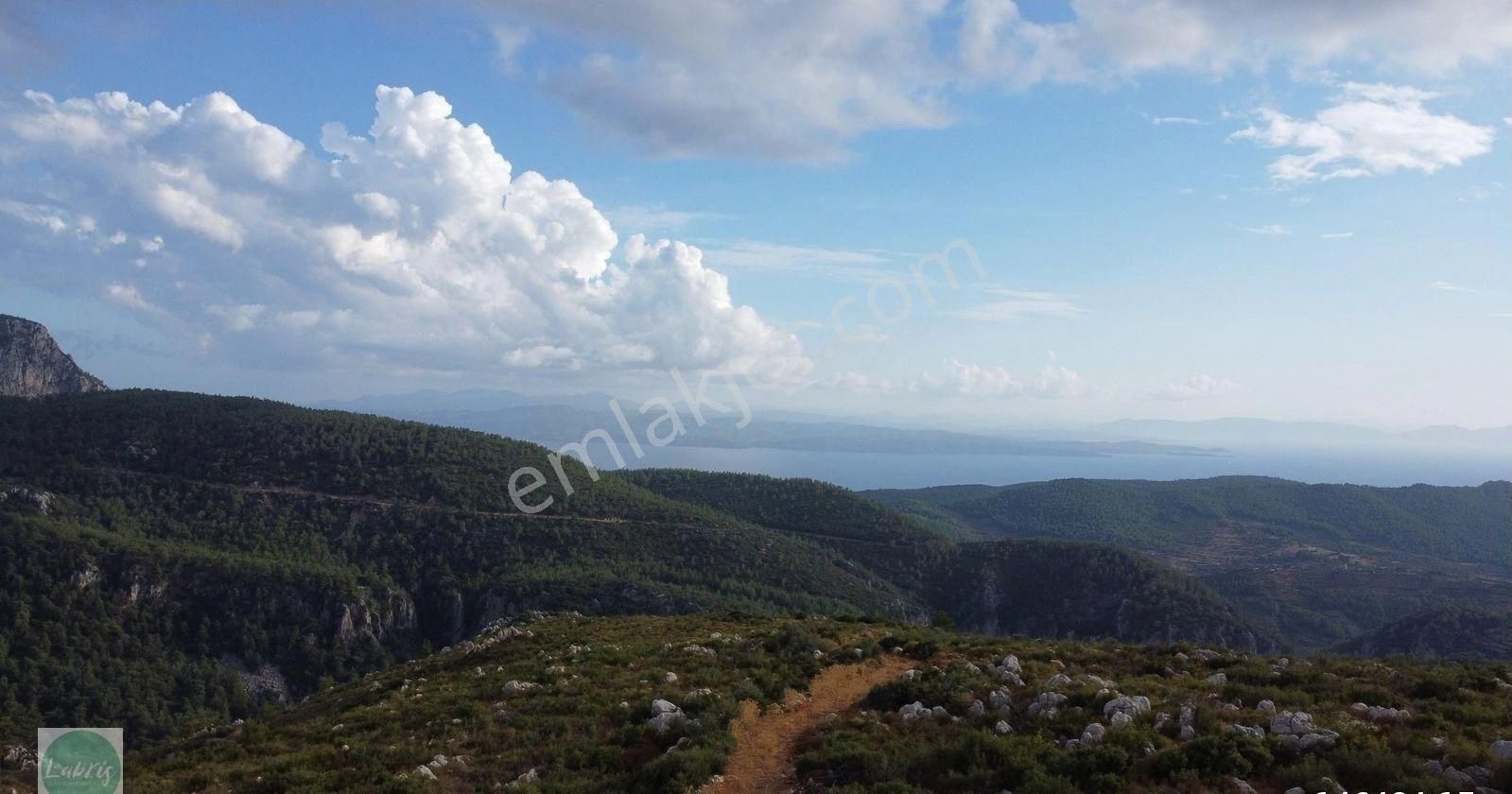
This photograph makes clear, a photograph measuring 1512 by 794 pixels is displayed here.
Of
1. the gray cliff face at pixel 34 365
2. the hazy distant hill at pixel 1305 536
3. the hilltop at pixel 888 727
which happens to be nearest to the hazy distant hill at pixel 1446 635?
the hazy distant hill at pixel 1305 536

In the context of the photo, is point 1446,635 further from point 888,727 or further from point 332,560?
point 332,560

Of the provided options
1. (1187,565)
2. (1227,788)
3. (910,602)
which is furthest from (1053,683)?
(1187,565)

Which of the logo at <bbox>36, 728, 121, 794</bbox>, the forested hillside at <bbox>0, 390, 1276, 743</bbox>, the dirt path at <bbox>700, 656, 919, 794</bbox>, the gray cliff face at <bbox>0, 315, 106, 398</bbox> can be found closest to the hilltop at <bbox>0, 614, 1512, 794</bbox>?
the dirt path at <bbox>700, 656, 919, 794</bbox>

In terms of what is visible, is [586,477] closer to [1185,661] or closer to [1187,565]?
[1185,661]

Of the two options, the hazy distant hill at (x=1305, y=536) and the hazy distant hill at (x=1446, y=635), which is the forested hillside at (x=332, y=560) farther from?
the hazy distant hill at (x=1305, y=536)

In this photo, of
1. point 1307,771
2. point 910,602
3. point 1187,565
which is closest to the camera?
point 1307,771

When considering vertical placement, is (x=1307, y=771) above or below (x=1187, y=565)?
above

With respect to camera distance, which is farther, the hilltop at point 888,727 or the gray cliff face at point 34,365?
the gray cliff face at point 34,365
